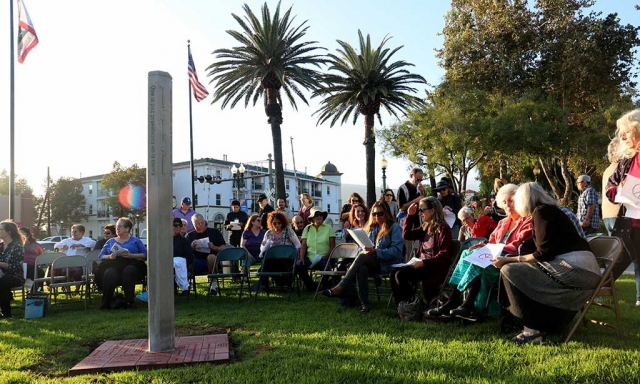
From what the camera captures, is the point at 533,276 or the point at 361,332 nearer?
the point at 533,276

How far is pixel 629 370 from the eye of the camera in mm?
3619

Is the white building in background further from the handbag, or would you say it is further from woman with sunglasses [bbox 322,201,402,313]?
the handbag

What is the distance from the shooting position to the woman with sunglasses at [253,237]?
1002 cm

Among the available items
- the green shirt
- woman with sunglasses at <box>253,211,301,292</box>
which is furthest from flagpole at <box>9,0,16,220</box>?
the green shirt

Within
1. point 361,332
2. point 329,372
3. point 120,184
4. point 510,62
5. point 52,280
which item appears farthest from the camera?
point 120,184

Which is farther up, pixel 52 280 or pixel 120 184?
pixel 120 184

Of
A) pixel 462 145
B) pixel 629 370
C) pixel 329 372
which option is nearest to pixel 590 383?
pixel 629 370

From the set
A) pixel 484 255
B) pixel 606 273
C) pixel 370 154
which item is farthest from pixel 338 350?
pixel 370 154

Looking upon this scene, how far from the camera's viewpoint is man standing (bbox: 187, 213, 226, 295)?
31.0 ft

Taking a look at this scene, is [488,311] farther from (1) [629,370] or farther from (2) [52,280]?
(2) [52,280]

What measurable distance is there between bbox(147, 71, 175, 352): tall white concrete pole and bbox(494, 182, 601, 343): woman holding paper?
10.6 ft

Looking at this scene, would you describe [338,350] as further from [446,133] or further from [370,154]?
[370,154]

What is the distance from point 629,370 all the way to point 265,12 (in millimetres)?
22409

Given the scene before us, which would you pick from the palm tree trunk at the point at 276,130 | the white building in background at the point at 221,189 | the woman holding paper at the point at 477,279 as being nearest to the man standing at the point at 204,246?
the woman holding paper at the point at 477,279
